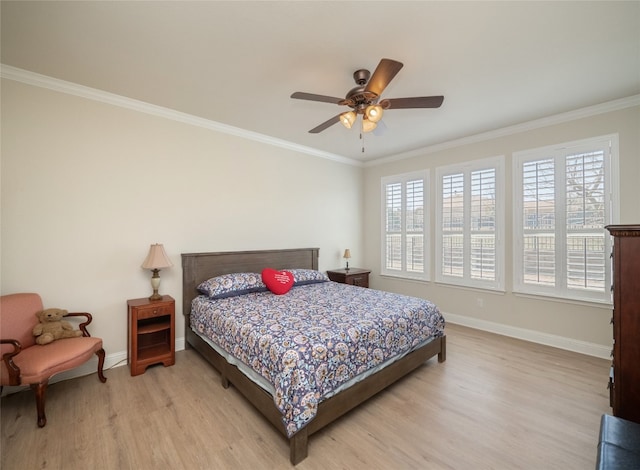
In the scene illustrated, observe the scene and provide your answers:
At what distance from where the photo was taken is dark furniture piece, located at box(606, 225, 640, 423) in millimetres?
1582

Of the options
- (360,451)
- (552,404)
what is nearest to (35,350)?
(360,451)

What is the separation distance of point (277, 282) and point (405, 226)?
2.61m

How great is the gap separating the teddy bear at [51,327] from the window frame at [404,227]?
4373 millimetres

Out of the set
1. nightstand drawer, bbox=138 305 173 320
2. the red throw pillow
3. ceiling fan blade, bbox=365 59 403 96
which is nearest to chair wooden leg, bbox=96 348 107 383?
nightstand drawer, bbox=138 305 173 320

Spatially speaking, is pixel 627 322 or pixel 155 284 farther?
pixel 155 284

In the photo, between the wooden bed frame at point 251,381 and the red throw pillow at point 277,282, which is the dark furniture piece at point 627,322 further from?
the red throw pillow at point 277,282

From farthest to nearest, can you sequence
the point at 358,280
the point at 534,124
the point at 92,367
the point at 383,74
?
the point at 358,280
the point at 534,124
the point at 92,367
the point at 383,74

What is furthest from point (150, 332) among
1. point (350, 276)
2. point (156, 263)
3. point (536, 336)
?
point (536, 336)

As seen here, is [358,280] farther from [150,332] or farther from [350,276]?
[150,332]

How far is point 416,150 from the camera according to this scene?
185 inches

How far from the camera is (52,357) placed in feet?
7.00

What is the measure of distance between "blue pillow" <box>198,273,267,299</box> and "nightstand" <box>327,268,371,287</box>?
5.08 feet

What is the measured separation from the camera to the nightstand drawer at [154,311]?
2.80 meters

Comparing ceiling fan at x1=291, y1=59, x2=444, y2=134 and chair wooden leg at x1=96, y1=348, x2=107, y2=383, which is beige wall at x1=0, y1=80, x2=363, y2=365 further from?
ceiling fan at x1=291, y1=59, x2=444, y2=134
